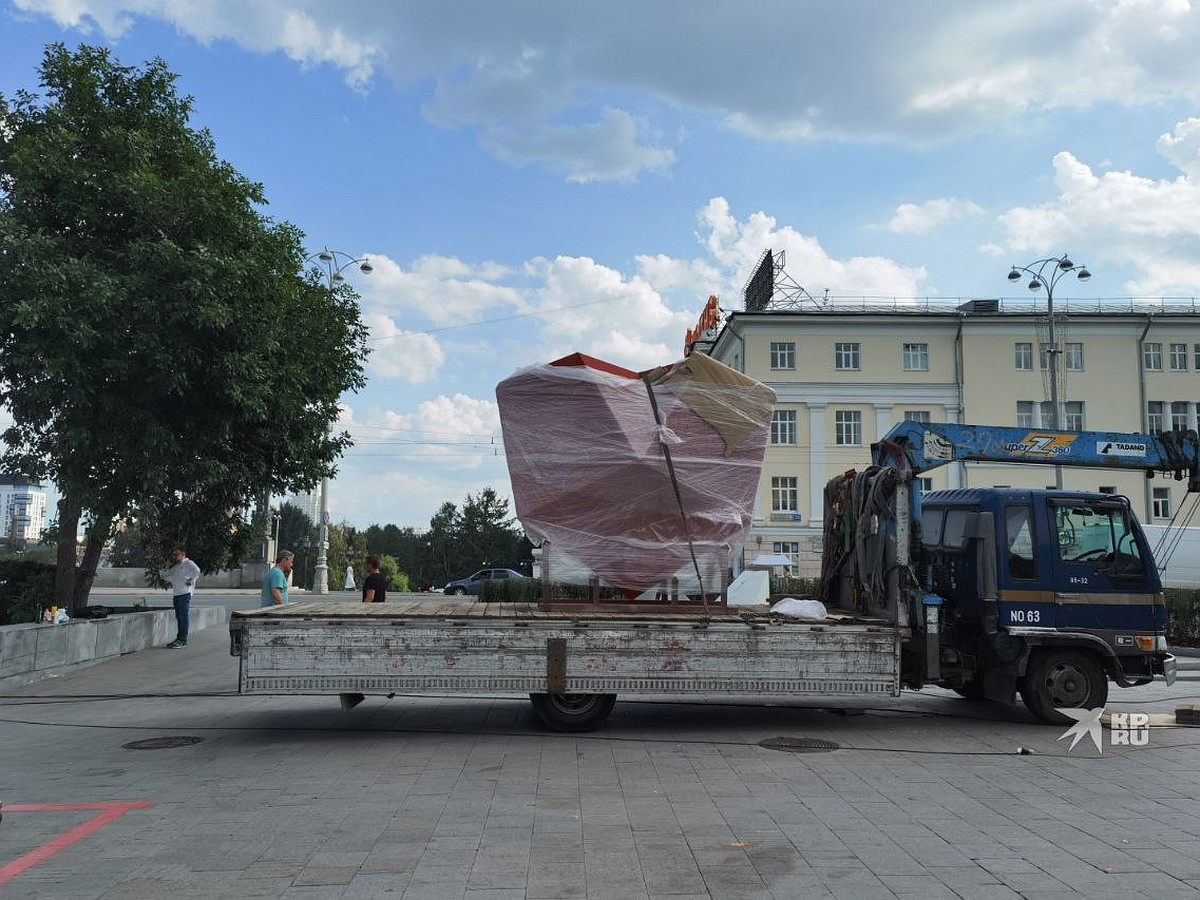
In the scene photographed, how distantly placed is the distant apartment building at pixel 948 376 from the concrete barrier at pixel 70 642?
3387cm

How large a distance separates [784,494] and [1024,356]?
14178 mm

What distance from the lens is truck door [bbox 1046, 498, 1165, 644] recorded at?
9500 mm

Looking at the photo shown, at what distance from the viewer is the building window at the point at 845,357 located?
47.2 m

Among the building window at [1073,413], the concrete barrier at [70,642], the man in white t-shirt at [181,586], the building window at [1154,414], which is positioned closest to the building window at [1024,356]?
the building window at [1073,413]

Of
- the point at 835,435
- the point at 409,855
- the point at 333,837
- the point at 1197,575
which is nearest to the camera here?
the point at 409,855

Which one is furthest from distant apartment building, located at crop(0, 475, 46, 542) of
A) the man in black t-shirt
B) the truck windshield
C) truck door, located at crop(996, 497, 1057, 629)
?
the truck windshield

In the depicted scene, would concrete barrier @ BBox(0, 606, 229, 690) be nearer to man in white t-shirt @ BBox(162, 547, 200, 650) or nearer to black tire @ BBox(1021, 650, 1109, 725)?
man in white t-shirt @ BBox(162, 547, 200, 650)

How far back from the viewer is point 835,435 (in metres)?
46.8

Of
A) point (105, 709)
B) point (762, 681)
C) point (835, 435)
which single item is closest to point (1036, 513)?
point (762, 681)

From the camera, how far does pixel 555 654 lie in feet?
28.2

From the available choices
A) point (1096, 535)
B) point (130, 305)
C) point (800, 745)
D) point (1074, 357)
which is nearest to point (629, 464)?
point (800, 745)

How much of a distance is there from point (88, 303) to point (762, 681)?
953cm

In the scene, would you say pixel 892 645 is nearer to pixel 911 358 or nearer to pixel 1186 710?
pixel 1186 710

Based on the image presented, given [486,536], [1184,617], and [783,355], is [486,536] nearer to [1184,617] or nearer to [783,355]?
[783,355]
